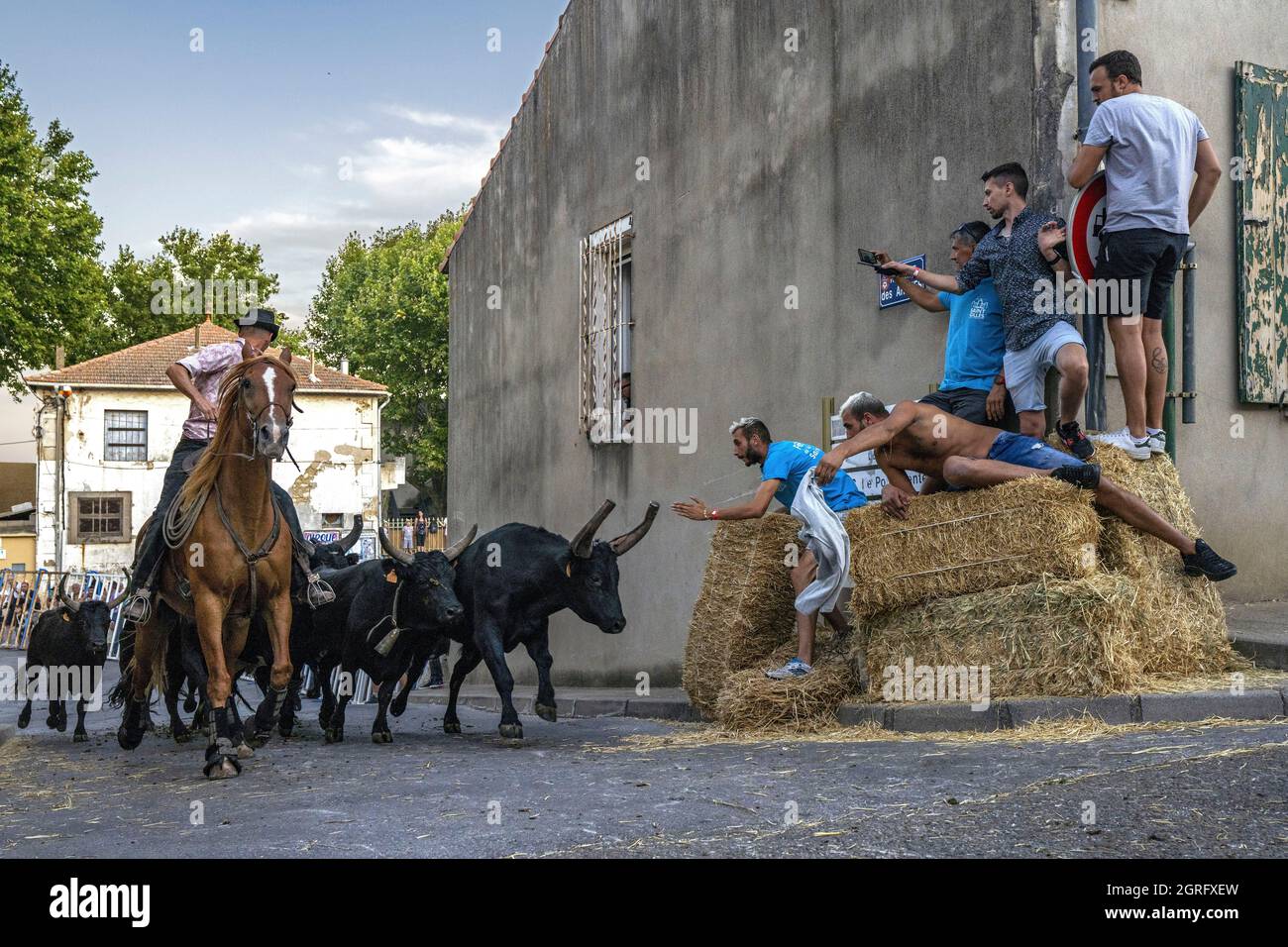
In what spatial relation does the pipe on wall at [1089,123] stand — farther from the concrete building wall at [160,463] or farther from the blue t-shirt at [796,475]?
the concrete building wall at [160,463]

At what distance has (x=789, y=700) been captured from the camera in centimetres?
865

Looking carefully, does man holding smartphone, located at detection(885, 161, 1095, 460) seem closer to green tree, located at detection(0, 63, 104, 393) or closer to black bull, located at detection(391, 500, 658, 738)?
black bull, located at detection(391, 500, 658, 738)

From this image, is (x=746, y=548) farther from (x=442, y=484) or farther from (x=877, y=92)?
→ (x=442, y=484)

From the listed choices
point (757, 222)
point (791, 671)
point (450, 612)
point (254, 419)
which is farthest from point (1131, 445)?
point (757, 222)

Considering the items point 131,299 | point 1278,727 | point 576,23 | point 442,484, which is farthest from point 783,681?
point 131,299

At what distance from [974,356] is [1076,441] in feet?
3.49

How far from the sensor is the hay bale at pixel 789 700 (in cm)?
861

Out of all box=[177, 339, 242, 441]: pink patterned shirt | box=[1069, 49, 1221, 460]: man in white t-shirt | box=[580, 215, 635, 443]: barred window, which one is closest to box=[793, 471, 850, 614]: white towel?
box=[1069, 49, 1221, 460]: man in white t-shirt

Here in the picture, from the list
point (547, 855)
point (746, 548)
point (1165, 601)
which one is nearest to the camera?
point (547, 855)

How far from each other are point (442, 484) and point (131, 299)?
15.4 m

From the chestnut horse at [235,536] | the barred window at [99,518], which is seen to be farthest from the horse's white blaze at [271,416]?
the barred window at [99,518]

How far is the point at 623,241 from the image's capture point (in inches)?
616

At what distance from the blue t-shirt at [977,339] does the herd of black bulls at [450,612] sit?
2.44 m
